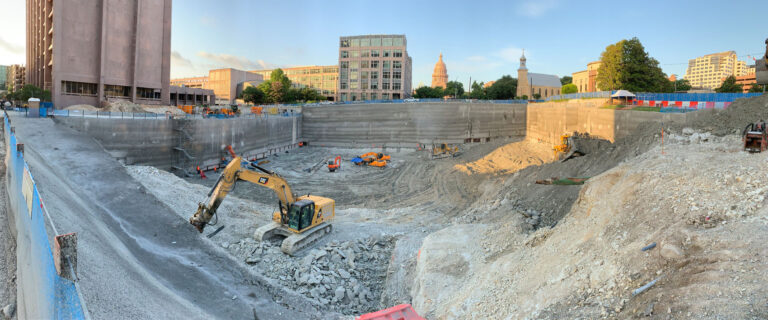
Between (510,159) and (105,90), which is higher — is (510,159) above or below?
below

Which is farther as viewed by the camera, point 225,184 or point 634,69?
point 634,69

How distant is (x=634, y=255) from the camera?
737 cm

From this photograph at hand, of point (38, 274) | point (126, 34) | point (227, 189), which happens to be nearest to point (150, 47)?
point (126, 34)

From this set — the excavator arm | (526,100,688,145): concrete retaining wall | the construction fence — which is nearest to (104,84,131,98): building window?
the excavator arm

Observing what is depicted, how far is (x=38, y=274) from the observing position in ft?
16.9

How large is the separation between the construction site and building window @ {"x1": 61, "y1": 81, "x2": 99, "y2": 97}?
856 inches

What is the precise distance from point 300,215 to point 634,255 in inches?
426

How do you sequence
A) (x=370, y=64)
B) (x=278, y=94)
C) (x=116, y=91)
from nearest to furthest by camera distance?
(x=116, y=91)
(x=278, y=94)
(x=370, y=64)

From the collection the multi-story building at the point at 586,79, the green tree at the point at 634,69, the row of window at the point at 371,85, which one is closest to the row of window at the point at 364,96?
the row of window at the point at 371,85

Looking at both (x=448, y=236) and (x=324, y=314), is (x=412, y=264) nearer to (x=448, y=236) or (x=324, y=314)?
(x=448, y=236)

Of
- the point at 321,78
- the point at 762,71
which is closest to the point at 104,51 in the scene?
the point at 762,71

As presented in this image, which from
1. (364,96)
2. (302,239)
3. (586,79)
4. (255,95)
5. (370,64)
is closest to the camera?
(302,239)

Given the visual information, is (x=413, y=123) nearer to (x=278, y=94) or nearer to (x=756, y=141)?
(x=278, y=94)

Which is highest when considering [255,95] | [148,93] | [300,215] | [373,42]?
[373,42]
